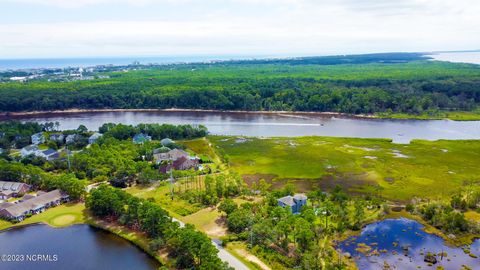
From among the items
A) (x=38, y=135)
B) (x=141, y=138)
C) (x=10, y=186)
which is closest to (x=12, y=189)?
(x=10, y=186)

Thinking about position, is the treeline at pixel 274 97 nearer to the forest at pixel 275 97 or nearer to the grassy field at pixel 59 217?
the forest at pixel 275 97

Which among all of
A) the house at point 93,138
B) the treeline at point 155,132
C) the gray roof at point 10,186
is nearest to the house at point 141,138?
the treeline at point 155,132

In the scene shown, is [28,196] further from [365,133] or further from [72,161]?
[365,133]

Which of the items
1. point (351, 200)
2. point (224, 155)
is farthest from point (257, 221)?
point (224, 155)

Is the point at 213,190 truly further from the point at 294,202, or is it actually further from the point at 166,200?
the point at 294,202

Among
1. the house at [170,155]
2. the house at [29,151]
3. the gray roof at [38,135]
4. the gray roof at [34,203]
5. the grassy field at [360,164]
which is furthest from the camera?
the gray roof at [38,135]
